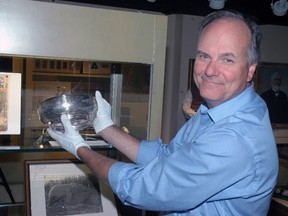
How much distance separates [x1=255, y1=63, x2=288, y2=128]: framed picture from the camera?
347cm

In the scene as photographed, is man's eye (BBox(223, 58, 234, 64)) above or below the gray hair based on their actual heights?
below

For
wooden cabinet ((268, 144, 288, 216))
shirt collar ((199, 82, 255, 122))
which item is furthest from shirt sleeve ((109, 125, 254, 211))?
wooden cabinet ((268, 144, 288, 216))

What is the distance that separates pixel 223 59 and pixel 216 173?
258mm

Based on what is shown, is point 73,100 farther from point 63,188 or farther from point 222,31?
point 222,31

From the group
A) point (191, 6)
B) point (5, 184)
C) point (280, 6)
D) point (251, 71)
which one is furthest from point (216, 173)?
point (191, 6)

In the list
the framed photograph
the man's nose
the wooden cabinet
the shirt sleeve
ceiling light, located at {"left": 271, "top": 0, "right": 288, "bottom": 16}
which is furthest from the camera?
ceiling light, located at {"left": 271, "top": 0, "right": 288, "bottom": 16}

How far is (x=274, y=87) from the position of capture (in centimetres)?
357

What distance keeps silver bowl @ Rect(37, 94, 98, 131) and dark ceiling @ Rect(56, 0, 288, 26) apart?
2.78 meters

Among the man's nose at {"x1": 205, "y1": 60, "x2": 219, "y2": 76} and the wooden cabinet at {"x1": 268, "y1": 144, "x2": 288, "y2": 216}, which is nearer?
the man's nose at {"x1": 205, "y1": 60, "x2": 219, "y2": 76}

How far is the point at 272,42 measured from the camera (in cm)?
372

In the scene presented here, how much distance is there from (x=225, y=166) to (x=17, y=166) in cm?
57

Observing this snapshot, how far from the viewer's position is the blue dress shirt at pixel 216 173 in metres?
0.67

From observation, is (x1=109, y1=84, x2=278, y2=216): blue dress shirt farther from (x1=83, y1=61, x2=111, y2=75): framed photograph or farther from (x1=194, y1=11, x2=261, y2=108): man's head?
(x1=83, y1=61, x2=111, y2=75): framed photograph

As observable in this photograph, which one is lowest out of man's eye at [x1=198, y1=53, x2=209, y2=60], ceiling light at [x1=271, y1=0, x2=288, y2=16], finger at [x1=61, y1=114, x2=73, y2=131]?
finger at [x1=61, y1=114, x2=73, y2=131]
